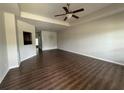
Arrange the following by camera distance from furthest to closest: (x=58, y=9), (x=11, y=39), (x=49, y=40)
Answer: (x=49, y=40) < (x=58, y=9) < (x=11, y=39)

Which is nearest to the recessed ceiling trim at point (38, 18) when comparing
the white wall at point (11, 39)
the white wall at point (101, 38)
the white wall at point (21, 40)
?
the white wall at point (11, 39)

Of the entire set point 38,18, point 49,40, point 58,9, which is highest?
point 58,9

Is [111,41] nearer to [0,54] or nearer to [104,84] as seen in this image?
[104,84]

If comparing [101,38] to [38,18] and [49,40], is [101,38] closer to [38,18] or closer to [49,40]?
[38,18]

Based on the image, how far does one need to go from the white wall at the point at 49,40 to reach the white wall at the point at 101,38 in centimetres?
303

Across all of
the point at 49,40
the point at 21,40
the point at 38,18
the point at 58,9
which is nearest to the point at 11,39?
the point at 21,40

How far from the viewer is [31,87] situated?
6.97 feet

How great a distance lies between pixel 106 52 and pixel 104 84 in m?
2.63

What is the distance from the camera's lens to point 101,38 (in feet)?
15.2

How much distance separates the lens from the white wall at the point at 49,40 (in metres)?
8.89

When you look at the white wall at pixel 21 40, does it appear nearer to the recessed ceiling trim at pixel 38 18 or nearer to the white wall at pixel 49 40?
the recessed ceiling trim at pixel 38 18

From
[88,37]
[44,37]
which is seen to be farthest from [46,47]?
[88,37]

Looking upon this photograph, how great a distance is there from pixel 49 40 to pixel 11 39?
5.91m

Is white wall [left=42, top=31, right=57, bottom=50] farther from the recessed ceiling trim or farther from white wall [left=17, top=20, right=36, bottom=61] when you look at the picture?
the recessed ceiling trim
